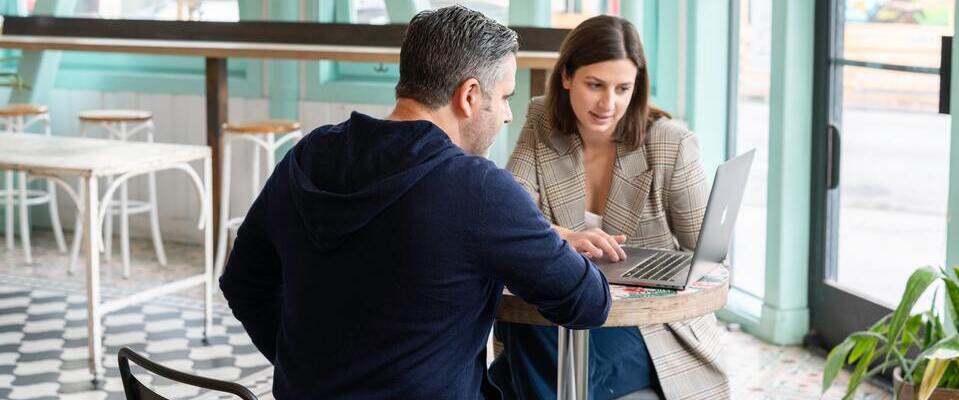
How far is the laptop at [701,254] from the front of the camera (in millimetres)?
2564

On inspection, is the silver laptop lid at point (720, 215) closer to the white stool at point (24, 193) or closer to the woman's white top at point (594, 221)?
the woman's white top at point (594, 221)

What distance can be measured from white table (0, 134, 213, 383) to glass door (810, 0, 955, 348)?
96.9 inches

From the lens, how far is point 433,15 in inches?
86.6

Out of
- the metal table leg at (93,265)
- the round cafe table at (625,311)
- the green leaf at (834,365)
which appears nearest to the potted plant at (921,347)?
the green leaf at (834,365)

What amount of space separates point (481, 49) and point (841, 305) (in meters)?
3.14

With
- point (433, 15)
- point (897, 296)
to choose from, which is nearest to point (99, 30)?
point (897, 296)

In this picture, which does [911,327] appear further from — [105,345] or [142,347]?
[105,345]

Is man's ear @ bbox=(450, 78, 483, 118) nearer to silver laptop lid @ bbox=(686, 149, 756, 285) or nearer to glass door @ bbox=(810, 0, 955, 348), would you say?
silver laptop lid @ bbox=(686, 149, 756, 285)

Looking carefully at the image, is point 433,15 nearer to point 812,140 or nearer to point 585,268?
point 585,268

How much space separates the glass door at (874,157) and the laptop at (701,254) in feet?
5.71

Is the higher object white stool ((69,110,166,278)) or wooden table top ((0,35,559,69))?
wooden table top ((0,35,559,69))

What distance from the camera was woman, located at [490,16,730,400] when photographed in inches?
122

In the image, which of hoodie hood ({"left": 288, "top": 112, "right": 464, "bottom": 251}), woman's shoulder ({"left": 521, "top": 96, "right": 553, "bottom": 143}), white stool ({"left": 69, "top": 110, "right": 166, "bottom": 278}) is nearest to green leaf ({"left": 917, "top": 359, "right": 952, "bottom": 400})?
woman's shoulder ({"left": 521, "top": 96, "right": 553, "bottom": 143})

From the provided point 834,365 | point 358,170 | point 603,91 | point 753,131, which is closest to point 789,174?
point 753,131
